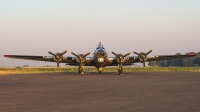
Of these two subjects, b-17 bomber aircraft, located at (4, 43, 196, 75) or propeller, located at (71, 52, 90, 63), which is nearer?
b-17 bomber aircraft, located at (4, 43, 196, 75)

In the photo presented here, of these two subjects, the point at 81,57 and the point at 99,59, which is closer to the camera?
the point at 99,59

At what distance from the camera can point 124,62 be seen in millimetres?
53156

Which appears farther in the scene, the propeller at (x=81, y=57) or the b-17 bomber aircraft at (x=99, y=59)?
the propeller at (x=81, y=57)

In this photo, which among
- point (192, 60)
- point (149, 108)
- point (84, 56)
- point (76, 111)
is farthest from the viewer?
point (192, 60)

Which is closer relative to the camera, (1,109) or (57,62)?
(1,109)

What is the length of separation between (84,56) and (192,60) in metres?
136

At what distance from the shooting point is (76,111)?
1048 centimetres

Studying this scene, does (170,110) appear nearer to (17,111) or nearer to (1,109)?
(17,111)

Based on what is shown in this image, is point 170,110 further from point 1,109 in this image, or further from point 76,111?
point 1,109

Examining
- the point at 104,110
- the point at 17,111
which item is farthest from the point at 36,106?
the point at 104,110

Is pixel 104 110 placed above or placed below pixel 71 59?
below

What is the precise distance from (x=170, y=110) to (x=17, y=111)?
568cm

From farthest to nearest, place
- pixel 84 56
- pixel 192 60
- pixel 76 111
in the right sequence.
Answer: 1. pixel 192 60
2. pixel 84 56
3. pixel 76 111

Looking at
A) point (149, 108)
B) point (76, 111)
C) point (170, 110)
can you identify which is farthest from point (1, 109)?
point (170, 110)
